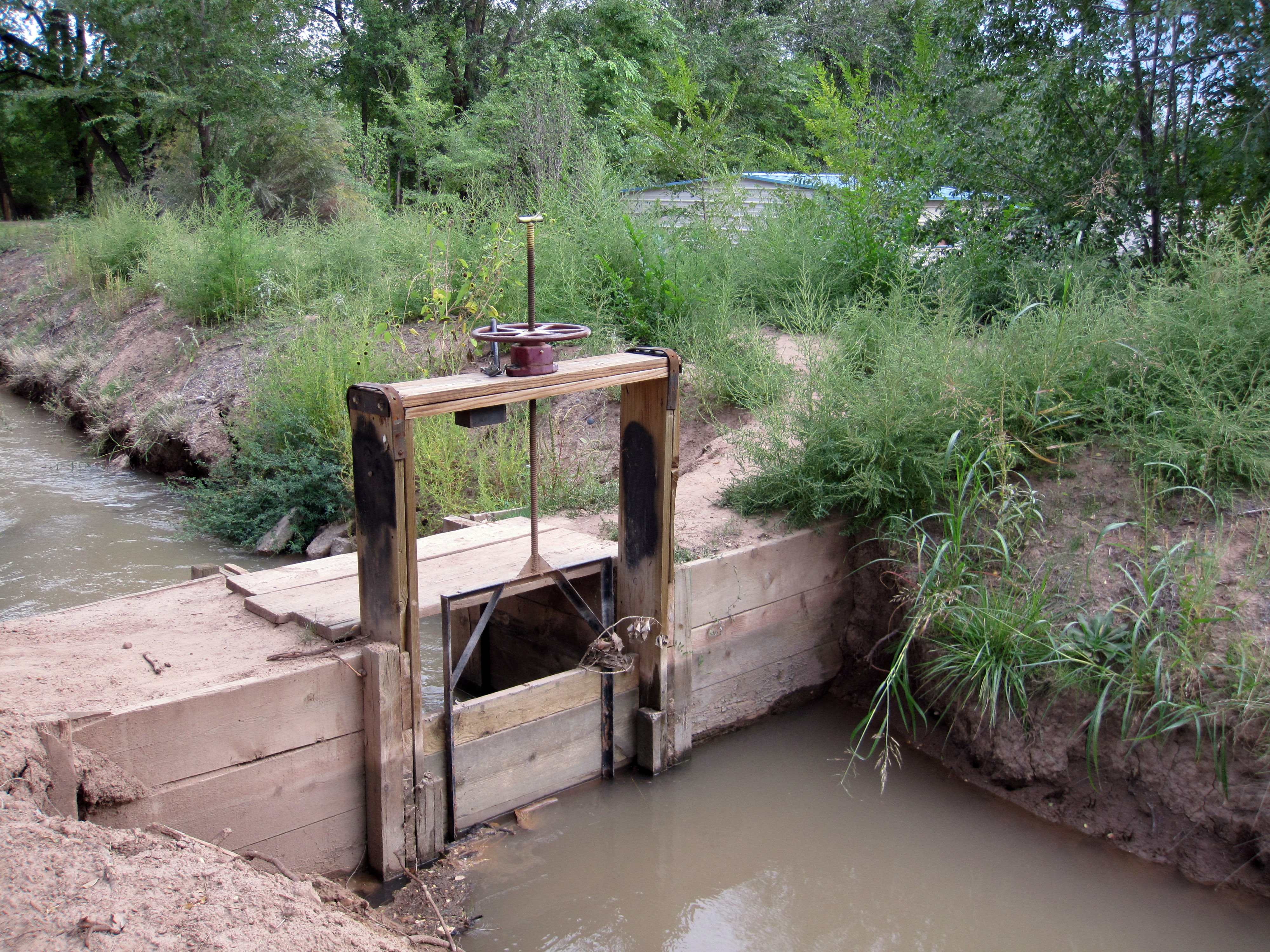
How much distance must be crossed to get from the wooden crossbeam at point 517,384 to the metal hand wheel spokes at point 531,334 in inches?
5.1

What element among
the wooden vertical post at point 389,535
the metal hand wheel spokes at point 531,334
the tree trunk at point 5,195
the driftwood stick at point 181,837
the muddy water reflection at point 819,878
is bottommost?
the muddy water reflection at point 819,878

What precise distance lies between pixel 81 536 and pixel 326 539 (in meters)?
1.91

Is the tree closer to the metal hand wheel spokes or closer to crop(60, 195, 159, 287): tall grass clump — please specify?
the metal hand wheel spokes

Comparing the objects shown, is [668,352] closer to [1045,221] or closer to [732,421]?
[732,421]

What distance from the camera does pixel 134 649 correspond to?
11.3 feet

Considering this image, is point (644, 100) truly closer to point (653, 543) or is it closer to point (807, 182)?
point (807, 182)

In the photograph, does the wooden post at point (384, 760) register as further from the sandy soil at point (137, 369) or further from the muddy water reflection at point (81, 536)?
the sandy soil at point (137, 369)

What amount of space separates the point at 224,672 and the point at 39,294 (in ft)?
41.7

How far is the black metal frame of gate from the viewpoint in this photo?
145 inches

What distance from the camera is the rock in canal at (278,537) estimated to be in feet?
22.1

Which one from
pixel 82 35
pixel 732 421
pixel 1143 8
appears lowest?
pixel 732 421

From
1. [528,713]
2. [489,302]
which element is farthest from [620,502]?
[489,302]

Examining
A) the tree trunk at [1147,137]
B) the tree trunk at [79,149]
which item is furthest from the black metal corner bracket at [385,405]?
the tree trunk at [79,149]

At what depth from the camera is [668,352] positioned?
393 cm
